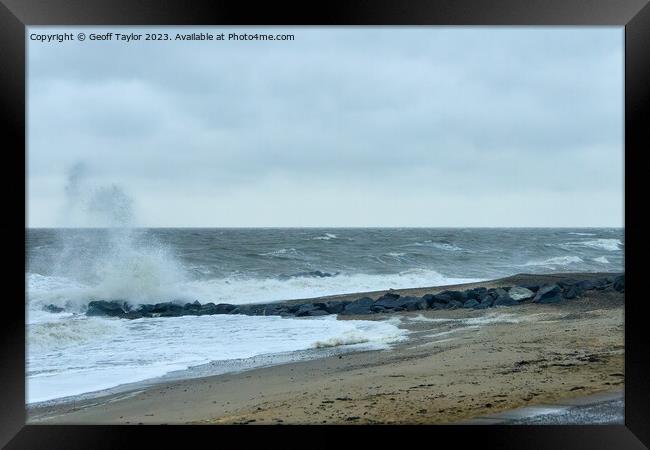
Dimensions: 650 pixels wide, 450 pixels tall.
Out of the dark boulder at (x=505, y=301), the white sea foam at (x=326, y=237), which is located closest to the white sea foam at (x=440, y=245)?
the white sea foam at (x=326, y=237)

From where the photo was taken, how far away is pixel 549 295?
20.2 ft

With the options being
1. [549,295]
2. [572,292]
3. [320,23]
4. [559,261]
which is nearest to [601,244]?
[559,261]

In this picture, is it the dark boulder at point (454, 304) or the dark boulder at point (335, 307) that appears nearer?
the dark boulder at point (335, 307)

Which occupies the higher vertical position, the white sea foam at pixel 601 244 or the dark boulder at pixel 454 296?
the white sea foam at pixel 601 244

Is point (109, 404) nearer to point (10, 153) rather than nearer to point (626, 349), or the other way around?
point (10, 153)

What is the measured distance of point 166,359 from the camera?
4074 millimetres

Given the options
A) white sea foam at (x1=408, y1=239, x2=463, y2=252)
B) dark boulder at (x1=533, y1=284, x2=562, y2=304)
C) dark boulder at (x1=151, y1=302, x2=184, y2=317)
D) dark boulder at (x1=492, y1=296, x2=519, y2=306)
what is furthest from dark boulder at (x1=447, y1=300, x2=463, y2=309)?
white sea foam at (x1=408, y1=239, x2=463, y2=252)

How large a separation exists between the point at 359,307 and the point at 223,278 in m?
3.21

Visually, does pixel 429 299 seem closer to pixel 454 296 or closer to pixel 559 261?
pixel 454 296

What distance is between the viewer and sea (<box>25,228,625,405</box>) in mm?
4090

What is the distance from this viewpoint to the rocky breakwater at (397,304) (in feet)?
19.8

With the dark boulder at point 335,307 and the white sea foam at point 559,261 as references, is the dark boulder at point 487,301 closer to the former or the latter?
the dark boulder at point 335,307

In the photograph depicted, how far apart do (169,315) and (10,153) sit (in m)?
4.01

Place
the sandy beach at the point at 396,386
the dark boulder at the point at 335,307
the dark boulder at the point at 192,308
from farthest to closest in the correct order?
the dark boulder at the point at 192,308 → the dark boulder at the point at 335,307 → the sandy beach at the point at 396,386
